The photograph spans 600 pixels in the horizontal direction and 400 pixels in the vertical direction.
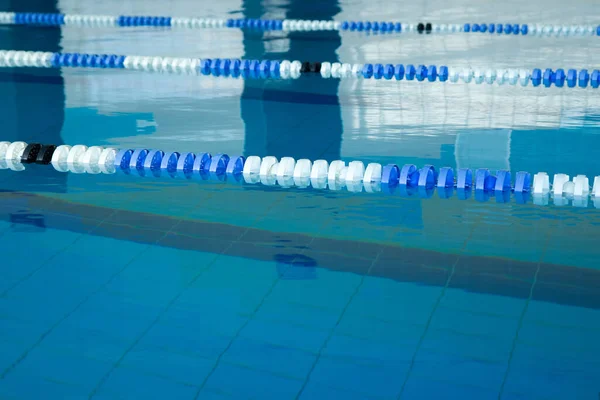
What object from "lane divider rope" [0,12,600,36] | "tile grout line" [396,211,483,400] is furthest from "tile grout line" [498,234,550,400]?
"lane divider rope" [0,12,600,36]

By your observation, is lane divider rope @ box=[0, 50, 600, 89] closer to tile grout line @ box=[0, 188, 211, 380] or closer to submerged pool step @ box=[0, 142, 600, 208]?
submerged pool step @ box=[0, 142, 600, 208]

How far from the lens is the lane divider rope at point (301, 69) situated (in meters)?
7.36

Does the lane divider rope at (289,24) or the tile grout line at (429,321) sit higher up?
the lane divider rope at (289,24)

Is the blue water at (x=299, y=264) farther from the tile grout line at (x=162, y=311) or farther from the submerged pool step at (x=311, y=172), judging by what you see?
the submerged pool step at (x=311, y=172)

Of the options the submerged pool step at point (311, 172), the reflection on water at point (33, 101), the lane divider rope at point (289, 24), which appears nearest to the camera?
the submerged pool step at point (311, 172)

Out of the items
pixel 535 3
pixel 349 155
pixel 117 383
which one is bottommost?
pixel 117 383

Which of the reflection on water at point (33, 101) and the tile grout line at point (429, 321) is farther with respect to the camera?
the reflection on water at point (33, 101)

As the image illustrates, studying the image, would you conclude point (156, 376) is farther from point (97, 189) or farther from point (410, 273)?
point (97, 189)

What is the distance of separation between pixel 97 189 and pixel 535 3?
9.62 m

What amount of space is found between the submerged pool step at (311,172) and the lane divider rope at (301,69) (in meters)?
2.90

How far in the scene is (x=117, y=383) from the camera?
9.07 feet

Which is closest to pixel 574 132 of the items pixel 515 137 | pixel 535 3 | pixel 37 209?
pixel 515 137

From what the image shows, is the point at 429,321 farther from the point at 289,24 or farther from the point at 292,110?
the point at 289,24

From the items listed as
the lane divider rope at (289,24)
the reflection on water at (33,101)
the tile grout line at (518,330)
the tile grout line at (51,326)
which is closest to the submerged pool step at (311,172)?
the reflection on water at (33,101)
